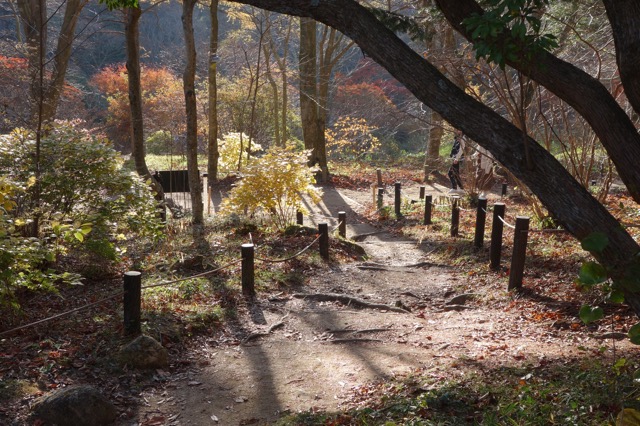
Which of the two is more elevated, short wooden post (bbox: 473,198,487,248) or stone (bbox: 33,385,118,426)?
short wooden post (bbox: 473,198,487,248)

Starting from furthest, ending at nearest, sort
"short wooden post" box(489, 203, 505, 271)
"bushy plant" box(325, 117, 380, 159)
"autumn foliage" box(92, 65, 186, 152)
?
"autumn foliage" box(92, 65, 186, 152) → "bushy plant" box(325, 117, 380, 159) → "short wooden post" box(489, 203, 505, 271)

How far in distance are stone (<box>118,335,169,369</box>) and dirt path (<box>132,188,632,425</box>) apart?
0.23 metres

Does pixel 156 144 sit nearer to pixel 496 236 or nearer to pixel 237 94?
pixel 237 94

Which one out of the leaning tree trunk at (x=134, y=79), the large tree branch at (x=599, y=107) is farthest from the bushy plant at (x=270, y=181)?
the large tree branch at (x=599, y=107)

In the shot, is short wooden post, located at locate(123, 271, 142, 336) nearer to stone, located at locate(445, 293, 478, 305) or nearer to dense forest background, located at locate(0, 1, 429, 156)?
stone, located at locate(445, 293, 478, 305)

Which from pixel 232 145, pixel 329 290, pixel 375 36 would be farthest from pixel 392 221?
pixel 375 36

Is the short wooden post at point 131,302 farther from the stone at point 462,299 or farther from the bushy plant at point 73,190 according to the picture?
the stone at point 462,299

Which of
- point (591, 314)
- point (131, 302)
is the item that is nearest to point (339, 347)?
point (131, 302)

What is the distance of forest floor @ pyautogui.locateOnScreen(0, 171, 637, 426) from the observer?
15.4 feet

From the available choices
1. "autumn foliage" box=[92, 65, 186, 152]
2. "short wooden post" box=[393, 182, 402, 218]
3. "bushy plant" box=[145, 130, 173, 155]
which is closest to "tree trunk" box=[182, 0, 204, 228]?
"short wooden post" box=[393, 182, 402, 218]

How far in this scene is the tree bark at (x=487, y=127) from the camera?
3822 millimetres

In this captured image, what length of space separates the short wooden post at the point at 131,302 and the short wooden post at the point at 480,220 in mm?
5976

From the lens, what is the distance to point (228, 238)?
10.6 m

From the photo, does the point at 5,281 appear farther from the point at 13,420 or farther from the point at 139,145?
the point at 139,145
